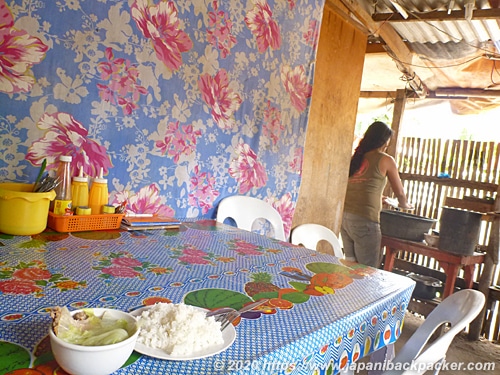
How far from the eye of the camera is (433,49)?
403cm

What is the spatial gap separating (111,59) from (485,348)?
12.7 ft

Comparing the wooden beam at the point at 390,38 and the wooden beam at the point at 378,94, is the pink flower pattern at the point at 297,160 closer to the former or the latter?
the wooden beam at the point at 390,38

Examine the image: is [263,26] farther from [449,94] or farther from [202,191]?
[449,94]

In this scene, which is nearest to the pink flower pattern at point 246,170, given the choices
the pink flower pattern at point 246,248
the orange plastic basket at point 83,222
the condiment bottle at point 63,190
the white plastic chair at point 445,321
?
the pink flower pattern at point 246,248

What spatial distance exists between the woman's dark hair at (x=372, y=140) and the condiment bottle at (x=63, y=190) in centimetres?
288

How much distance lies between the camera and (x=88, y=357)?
62cm

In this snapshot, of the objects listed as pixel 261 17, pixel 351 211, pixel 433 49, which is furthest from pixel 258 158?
pixel 433 49

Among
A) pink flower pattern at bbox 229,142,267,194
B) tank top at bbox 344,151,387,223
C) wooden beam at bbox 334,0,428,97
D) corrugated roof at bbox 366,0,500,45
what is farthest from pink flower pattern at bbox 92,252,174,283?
tank top at bbox 344,151,387,223

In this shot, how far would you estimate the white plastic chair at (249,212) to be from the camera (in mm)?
2361

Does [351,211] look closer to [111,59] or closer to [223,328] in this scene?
[111,59]

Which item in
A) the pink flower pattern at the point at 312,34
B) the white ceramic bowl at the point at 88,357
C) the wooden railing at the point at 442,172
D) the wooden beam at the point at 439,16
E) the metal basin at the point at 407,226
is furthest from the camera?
the wooden railing at the point at 442,172

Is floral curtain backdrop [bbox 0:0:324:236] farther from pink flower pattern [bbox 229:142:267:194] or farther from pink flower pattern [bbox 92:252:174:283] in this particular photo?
pink flower pattern [bbox 92:252:174:283]

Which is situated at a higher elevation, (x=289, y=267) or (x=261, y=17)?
(x=261, y=17)

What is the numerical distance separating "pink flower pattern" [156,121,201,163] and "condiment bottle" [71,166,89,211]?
436mm
